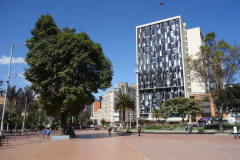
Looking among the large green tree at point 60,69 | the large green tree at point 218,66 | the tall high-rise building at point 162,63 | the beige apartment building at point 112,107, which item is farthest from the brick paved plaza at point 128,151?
the beige apartment building at point 112,107

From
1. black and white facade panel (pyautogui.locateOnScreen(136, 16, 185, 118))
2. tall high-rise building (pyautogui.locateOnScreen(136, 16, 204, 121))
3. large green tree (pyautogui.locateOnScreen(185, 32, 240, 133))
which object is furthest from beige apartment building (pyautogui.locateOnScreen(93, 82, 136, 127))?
large green tree (pyautogui.locateOnScreen(185, 32, 240, 133))

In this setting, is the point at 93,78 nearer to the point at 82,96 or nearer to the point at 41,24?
the point at 82,96

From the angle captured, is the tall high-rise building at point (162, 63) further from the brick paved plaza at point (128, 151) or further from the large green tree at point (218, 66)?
the brick paved plaza at point (128, 151)

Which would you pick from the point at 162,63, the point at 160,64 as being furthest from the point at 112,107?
the point at 162,63

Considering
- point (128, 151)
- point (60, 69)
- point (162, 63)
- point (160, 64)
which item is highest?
point (162, 63)

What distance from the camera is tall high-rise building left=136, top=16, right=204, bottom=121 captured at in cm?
7862

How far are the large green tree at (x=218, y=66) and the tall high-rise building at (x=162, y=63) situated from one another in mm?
45752

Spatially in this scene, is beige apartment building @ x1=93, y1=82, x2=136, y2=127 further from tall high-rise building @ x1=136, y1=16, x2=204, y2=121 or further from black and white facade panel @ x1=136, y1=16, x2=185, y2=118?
black and white facade panel @ x1=136, y1=16, x2=185, y2=118

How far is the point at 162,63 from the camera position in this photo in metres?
81.9

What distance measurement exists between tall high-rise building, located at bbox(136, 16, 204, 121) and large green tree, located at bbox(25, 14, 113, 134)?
57.2 meters

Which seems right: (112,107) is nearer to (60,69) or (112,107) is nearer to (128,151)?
(60,69)

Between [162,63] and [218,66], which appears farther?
[162,63]

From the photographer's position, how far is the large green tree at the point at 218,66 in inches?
1174

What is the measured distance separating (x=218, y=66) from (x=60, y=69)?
81.3 ft
